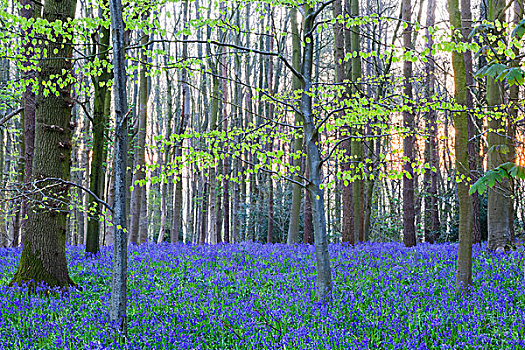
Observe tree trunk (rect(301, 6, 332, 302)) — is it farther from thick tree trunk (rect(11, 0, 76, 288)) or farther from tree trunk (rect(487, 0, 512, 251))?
tree trunk (rect(487, 0, 512, 251))

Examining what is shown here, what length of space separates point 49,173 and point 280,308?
4818 millimetres

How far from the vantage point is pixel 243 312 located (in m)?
5.92

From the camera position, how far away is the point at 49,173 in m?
7.37

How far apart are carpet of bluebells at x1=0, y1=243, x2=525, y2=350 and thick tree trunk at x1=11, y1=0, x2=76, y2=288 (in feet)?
1.67

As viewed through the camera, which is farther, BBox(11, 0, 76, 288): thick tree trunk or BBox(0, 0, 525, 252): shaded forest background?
BBox(11, 0, 76, 288): thick tree trunk

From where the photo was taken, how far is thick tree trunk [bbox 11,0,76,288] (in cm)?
727

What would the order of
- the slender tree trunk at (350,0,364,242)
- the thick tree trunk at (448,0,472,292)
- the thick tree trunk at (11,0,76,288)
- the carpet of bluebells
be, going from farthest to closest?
the slender tree trunk at (350,0,364,242) < the thick tree trunk at (11,0,76,288) < the thick tree trunk at (448,0,472,292) < the carpet of bluebells

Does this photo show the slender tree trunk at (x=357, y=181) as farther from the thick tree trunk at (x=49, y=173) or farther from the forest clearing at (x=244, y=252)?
the thick tree trunk at (x=49, y=173)

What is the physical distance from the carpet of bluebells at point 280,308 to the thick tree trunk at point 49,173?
1.67ft

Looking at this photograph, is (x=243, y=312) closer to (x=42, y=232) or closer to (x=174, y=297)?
(x=174, y=297)

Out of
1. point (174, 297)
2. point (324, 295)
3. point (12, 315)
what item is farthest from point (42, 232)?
point (324, 295)

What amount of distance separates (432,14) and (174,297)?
55.0 feet

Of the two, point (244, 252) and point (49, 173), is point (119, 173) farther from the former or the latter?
point (244, 252)

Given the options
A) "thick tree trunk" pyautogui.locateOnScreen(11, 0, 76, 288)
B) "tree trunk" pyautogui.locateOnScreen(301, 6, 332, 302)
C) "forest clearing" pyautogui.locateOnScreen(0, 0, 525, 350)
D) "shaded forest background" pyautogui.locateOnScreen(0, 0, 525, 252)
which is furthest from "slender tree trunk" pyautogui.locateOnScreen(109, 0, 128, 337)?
"tree trunk" pyautogui.locateOnScreen(301, 6, 332, 302)
